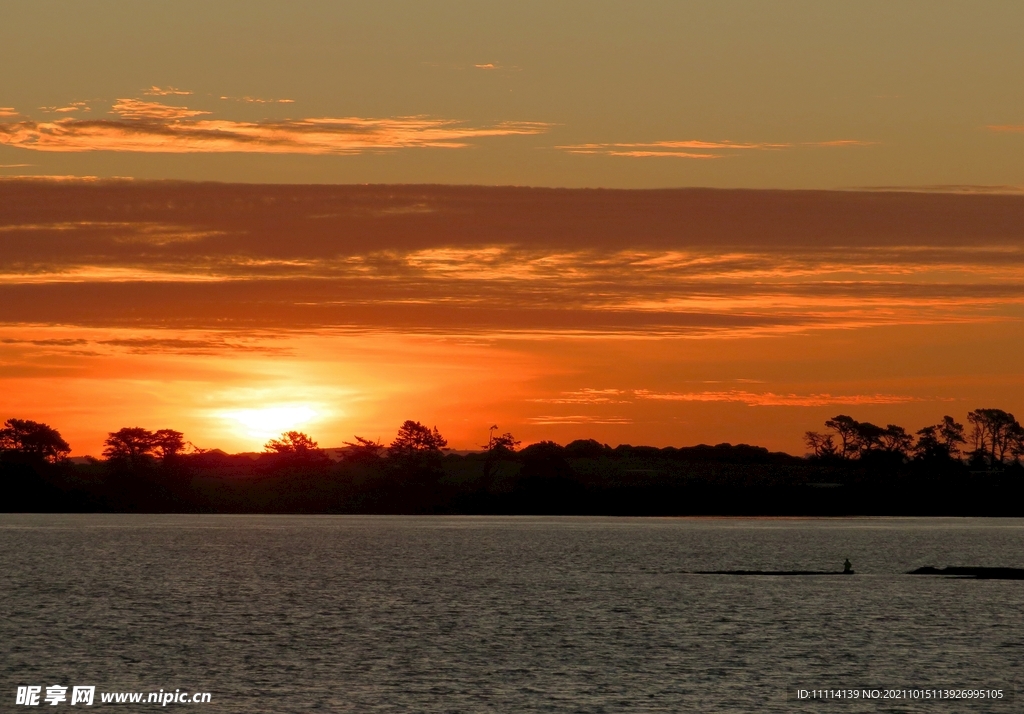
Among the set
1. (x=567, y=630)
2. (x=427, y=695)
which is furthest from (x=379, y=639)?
(x=427, y=695)

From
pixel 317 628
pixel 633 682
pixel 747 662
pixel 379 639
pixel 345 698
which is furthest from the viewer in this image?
pixel 317 628

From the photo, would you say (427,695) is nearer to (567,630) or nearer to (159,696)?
(159,696)

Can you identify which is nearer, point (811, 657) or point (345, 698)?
point (345, 698)

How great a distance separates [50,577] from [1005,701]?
105 m

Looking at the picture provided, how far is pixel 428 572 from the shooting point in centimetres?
15500

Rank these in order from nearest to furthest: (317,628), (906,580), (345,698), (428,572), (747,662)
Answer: (345,698), (747,662), (317,628), (906,580), (428,572)

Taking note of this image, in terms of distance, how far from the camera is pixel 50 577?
143 meters

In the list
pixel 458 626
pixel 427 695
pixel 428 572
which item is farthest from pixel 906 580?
pixel 427 695

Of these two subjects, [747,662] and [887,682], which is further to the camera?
[747,662]

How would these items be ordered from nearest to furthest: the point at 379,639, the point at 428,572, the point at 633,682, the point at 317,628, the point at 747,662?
the point at 633,682, the point at 747,662, the point at 379,639, the point at 317,628, the point at 428,572

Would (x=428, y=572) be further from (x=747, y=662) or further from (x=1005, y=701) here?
(x=1005, y=701)

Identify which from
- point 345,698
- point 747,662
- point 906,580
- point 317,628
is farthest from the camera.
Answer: point 906,580

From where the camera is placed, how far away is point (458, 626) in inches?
3762

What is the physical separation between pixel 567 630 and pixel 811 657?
1876 centimetres
